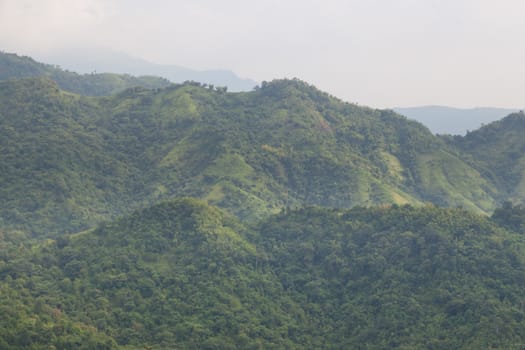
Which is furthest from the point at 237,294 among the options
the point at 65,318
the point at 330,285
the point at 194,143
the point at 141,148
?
the point at 141,148

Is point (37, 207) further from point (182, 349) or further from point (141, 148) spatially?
point (182, 349)

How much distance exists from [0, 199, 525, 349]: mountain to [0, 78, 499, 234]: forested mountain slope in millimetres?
22873

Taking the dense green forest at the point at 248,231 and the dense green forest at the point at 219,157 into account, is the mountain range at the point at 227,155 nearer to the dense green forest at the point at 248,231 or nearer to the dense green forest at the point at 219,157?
the dense green forest at the point at 219,157

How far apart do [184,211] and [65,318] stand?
22.9 m

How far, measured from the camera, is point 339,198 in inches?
4235

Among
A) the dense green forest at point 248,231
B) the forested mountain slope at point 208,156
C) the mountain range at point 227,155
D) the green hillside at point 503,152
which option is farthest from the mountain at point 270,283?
the green hillside at point 503,152

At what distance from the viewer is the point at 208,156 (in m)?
112

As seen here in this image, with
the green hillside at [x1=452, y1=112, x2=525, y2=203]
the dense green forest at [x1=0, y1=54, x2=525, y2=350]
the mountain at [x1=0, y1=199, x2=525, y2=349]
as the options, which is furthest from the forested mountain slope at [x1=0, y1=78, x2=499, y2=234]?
the mountain at [x1=0, y1=199, x2=525, y2=349]

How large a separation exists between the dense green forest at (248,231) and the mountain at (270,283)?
7.1 inches

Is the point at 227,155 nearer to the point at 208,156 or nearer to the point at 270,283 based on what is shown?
the point at 208,156

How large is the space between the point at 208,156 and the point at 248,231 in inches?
1418

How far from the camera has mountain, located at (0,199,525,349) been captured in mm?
55562

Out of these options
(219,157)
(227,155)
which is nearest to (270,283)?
(219,157)

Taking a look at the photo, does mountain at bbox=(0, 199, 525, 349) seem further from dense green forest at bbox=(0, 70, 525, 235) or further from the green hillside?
the green hillside
